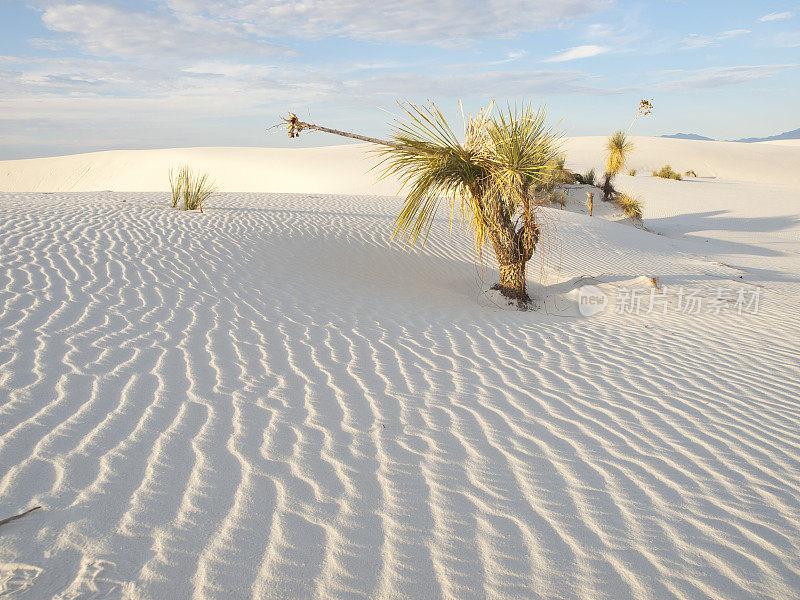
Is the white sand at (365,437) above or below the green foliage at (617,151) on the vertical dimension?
below

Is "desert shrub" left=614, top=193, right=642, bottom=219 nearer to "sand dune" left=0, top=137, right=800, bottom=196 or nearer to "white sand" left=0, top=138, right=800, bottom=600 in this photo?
"white sand" left=0, top=138, right=800, bottom=600

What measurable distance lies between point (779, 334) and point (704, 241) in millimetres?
11253

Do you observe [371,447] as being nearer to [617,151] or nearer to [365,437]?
[365,437]

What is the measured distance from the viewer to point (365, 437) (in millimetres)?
3219

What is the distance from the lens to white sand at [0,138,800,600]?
2.14 meters

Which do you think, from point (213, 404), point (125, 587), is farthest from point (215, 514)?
point (213, 404)

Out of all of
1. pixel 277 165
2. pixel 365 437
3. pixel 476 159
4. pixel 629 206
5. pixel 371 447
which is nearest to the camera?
pixel 371 447

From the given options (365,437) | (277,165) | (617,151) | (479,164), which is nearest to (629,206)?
(617,151)

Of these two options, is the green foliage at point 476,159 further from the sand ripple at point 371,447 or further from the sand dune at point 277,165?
the sand dune at point 277,165

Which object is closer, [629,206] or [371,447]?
[371,447]

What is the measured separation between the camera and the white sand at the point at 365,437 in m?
2.14

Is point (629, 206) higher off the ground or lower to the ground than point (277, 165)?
lower

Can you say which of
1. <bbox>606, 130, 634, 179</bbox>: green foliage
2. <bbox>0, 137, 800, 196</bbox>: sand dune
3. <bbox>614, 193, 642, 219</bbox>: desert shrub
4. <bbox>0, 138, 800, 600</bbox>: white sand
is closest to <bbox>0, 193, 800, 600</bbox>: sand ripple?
<bbox>0, 138, 800, 600</bbox>: white sand

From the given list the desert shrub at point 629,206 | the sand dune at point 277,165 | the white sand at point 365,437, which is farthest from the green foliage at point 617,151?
the sand dune at point 277,165
